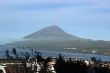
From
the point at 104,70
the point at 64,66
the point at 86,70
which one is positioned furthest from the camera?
the point at 104,70

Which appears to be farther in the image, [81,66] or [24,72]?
[81,66]

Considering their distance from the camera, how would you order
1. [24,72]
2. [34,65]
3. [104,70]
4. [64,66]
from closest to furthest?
[24,72] → [34,65] → [64,66] → [104,70]

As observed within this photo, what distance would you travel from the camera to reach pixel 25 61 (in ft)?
229

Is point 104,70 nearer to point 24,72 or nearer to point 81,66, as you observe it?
point 81,66

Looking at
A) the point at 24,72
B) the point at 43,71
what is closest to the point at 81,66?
the point at 43,71

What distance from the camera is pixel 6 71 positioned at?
250ft

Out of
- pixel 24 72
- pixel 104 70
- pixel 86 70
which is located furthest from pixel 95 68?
pixel 24 72

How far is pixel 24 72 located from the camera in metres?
66.5

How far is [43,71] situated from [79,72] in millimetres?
8890

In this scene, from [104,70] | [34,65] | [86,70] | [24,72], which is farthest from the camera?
[104,70]

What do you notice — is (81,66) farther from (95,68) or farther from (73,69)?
(95,68)

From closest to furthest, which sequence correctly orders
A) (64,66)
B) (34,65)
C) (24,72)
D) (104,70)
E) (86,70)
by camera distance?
(24,72) → (34,65) → (64,66) → (86,70) → (104,70)

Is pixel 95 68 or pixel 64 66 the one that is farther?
pixel 95 68

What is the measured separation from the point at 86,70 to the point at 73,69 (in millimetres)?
5595
